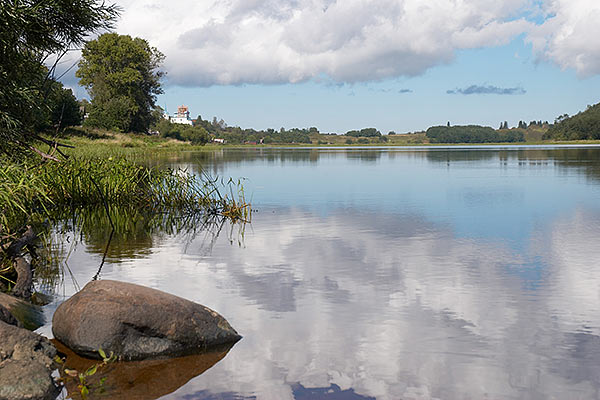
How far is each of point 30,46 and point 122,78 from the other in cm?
6965

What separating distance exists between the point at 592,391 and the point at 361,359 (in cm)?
235

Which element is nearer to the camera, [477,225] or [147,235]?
[147,235]

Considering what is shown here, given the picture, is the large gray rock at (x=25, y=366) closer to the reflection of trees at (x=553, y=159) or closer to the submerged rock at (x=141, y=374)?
the submerged rock at (x=141, y=374)

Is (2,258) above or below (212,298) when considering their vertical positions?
above

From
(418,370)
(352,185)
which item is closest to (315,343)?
(418,370)

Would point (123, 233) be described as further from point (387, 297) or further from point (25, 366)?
point (25, 366)

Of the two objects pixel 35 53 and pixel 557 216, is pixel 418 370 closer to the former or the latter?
pixel 35 53

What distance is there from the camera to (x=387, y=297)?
930 cm

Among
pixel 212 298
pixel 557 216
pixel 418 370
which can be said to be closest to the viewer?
pixel 418 370

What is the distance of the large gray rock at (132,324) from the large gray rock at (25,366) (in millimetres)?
425

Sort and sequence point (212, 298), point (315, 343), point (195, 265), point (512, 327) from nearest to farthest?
point (315, 343), point (512, 327), point (212, 298), point (195, 265)

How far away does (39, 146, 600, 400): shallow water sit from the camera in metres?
6.25

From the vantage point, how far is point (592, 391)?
5918 millimetres

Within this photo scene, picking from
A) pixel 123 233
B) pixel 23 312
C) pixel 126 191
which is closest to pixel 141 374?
pixel 23 312
